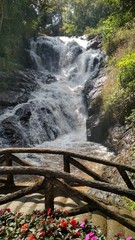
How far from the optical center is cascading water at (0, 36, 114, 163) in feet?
50.7

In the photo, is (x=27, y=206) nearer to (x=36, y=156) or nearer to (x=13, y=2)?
(x=36, y=156)

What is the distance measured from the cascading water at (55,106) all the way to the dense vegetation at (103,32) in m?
2.27

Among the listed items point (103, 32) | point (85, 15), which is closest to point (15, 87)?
point (103, 32)

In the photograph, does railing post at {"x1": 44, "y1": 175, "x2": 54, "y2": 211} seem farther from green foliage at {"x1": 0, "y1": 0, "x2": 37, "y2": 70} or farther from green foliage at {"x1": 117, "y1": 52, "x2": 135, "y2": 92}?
green foliage at {"x1": 0, "y1": 0, "x2": 37, "y2": 70}

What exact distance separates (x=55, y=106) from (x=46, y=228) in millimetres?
15700

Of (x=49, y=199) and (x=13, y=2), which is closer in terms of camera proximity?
(x=49, y=199)

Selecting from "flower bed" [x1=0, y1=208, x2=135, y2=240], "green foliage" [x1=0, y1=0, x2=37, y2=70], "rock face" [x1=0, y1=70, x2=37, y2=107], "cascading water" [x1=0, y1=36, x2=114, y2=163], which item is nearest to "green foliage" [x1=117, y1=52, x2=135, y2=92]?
"cascading water" [x1=0, y1=36, x2=114, y2=163]

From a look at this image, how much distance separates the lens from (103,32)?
16172 mm

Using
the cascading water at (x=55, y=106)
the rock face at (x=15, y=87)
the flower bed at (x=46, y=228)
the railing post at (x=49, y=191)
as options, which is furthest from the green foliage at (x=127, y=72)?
the rock face at (x=15, y=87)

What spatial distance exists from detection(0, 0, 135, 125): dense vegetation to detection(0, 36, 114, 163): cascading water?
2.27m

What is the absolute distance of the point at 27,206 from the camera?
Result: 4918mm

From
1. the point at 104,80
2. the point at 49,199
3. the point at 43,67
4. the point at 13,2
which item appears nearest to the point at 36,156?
the point at 104,80

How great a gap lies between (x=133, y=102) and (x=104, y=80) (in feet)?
18.2

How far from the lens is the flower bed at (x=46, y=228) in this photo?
11.7ft
